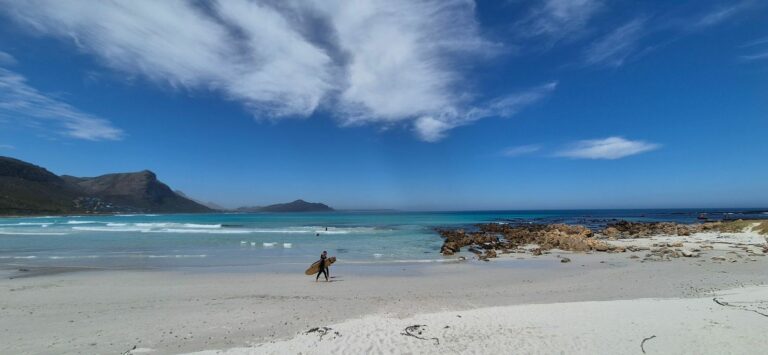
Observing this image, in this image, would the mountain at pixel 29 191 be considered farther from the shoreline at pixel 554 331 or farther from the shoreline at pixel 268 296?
the shoreline at pixel 554 331

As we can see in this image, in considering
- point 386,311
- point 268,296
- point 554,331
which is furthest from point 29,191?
point 554,331

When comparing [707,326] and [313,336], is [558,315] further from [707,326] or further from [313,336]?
[313,336]

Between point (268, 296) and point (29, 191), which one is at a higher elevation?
point (29, 191)

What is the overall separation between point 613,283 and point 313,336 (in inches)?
432

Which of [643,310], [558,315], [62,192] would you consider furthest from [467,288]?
[62,192]

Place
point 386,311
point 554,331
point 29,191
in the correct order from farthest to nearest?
point 29,191 → point 386,311 → point 554,331

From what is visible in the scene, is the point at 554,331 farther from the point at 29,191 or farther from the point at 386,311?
the point at 29,191

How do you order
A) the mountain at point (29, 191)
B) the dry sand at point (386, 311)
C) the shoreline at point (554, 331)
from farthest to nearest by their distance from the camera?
the mountain at point (29, 191) < the dry sand at point (386, 311) < the shoreline at point (554, 331)

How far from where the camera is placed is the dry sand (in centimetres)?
668

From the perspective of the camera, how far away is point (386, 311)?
361 inches

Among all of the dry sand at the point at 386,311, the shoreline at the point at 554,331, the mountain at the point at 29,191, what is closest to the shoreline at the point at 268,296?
the dry sand at the point at 386,311

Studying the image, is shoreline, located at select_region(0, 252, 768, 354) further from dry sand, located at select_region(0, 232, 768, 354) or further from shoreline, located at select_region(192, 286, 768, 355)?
shoreline, located at select_region(192, 286, 768, 355)

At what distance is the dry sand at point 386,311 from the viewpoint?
6.68 m

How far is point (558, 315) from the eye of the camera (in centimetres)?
827
